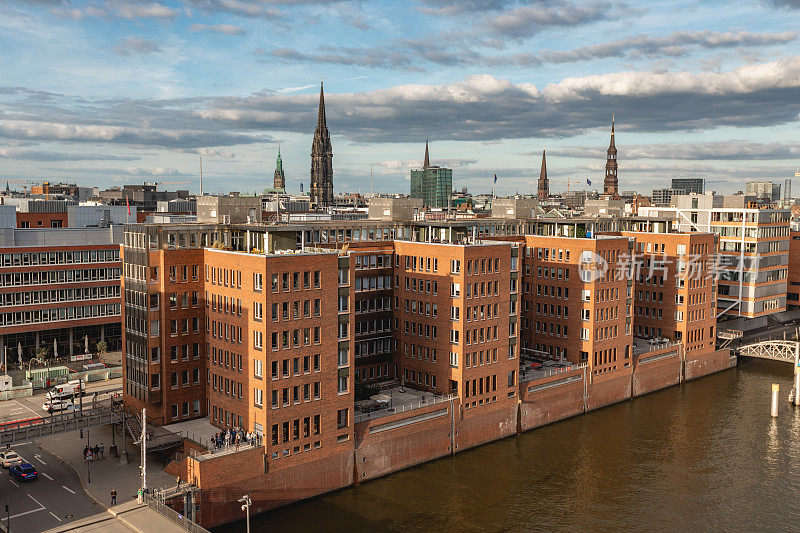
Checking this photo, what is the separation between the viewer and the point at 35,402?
340ft

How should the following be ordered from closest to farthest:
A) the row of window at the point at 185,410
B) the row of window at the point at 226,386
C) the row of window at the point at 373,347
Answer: the row of window at the point at 226,386
the row of window at the point at 185,410
the row of window at the point at 373,347

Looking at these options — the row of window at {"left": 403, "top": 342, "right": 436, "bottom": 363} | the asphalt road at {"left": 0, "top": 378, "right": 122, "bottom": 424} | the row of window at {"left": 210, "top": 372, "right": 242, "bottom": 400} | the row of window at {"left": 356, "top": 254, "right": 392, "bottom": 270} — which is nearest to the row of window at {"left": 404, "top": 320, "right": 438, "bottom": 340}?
the row of window at {"left": 403, "top": 342, "right": 436, "bottom": 363}

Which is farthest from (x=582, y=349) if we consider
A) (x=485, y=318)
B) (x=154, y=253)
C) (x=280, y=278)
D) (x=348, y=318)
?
(x=154, y=253)

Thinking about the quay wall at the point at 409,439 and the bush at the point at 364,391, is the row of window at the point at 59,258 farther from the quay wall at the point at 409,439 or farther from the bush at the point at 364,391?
the quay wall at the point at 409,439

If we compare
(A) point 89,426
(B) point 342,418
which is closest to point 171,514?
(B) point 342,418

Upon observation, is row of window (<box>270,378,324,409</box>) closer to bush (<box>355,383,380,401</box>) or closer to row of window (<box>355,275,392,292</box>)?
bush (<box>355,383,380,401</box>)

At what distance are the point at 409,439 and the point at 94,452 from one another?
3723 centimetres

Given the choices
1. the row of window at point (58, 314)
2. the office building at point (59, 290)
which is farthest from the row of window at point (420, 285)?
the office building at point (59, 290)

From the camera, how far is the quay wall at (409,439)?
230 ft

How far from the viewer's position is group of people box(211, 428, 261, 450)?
7306 cm

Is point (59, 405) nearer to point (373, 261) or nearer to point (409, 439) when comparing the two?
point (373, 261)

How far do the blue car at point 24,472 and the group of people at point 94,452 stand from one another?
5.34m

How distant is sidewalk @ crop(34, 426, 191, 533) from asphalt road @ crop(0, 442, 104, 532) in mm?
1007

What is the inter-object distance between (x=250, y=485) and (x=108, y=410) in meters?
31.8
